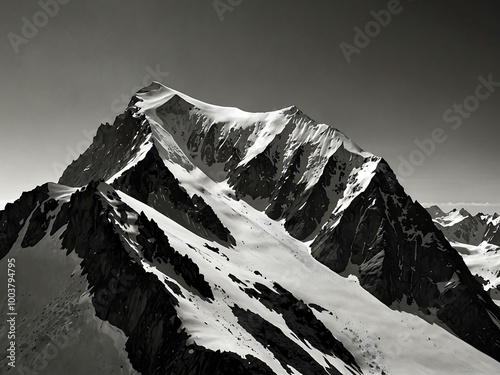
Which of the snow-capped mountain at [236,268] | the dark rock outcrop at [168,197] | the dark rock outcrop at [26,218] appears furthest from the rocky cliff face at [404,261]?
the dark rock outcrop at [26,218]

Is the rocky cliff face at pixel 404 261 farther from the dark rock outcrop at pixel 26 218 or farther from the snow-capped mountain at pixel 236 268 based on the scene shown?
the dark rock outcrop at pixel 26 218

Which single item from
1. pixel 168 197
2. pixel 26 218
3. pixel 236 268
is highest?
pixel 168 197

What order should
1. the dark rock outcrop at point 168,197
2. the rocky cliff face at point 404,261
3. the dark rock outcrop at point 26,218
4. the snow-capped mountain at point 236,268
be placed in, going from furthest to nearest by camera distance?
the rocky cliff face at point 404,261 < the dark rock outcrop at point 168,197 < the dark rock outcrop at point 26,218 < the snow-capped mountain at point 236,268

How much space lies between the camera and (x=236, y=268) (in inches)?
4119

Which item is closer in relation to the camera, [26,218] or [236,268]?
[26,218]

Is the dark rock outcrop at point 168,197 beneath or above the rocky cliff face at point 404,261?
beneath

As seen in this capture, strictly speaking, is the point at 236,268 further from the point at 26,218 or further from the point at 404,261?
the point at 404,261

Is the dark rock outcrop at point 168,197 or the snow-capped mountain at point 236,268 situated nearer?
the snow-capped mountain at point 236,268

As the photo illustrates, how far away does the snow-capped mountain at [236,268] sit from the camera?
2349 inches

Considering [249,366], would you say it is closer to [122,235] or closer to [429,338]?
[122,235]

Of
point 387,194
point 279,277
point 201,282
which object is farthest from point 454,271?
point 201,282

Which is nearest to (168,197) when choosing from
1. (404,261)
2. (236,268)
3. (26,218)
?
(236,268)

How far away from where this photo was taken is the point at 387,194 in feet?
541

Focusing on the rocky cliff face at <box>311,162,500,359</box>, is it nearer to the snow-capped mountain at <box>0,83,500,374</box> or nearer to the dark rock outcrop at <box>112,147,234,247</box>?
the snow-capped mountain at <box>0,83,500,374</box>
